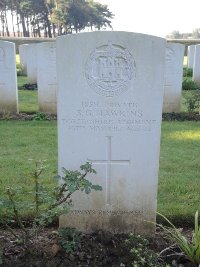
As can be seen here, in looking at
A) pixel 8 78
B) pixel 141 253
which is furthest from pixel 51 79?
pixel 141 253

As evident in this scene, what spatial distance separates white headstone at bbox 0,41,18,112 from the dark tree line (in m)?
44.8

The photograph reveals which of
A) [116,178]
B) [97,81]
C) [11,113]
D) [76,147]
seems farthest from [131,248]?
[11,113]

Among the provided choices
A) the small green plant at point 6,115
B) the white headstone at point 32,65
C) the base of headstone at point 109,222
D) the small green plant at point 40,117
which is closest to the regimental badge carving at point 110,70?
the base of headstone at point 109,222

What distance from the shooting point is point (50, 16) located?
2089 inches

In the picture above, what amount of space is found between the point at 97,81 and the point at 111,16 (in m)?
73.5

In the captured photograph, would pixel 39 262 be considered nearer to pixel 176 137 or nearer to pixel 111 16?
pixel 176 137

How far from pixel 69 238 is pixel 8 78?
18.7ft

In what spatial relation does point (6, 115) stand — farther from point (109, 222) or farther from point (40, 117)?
point (109, 222)

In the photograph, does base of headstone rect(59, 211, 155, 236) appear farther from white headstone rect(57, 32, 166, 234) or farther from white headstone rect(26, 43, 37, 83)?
white headstone rect(26, 43, 37, 83)

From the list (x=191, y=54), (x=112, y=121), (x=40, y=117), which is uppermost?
(x=191, y=54)

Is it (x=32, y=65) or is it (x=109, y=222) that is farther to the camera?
(x=32, y=65)

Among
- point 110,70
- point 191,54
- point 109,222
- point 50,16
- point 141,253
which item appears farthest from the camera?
point 50,16

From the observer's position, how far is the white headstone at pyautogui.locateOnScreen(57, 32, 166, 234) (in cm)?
285

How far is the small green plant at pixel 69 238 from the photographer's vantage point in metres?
2.82
